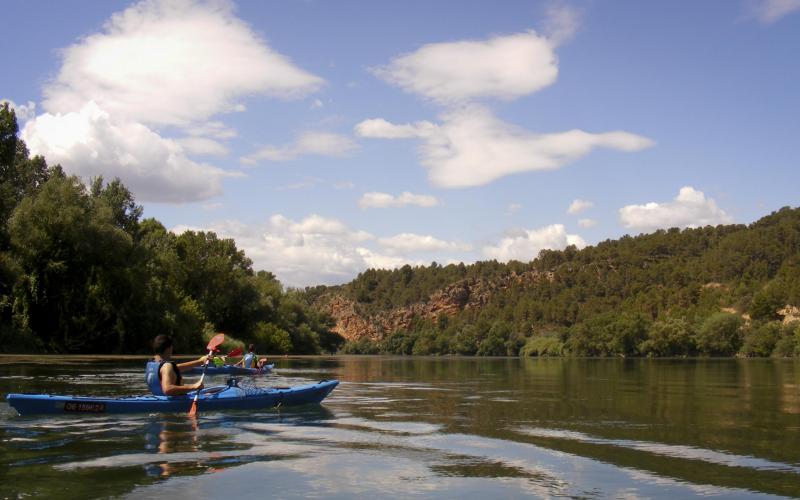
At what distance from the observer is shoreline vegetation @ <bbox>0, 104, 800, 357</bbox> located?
51.4 m

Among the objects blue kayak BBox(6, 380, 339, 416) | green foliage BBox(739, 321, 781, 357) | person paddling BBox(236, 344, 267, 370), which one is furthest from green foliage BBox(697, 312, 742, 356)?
blue kayak BBox(6, 380, 339, 416)

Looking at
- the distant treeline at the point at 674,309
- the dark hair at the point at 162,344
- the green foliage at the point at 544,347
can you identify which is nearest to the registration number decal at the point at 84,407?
the dark hair at the point at 162,344

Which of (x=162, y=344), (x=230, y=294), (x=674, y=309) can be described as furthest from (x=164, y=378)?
(x=674, y=309)

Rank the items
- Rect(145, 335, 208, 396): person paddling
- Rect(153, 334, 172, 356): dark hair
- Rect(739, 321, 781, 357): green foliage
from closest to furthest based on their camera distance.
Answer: Rect(153, 334, 172, 356): dark hair < Rect(145, 335, 208, 396): person paddling < Rect(739, 321, 781, 357): green foliage

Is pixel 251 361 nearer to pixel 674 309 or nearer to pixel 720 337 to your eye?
pixel 720 337

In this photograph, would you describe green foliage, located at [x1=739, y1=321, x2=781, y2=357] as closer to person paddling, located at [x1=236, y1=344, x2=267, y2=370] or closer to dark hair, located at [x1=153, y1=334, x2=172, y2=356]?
person paddling, located at [x1=236, y1=344, x2=267, y2=370]

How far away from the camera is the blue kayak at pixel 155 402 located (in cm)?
1602

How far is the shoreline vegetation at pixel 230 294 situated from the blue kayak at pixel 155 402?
35.7 metres

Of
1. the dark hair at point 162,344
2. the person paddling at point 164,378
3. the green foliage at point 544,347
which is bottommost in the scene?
the green foliage at point 544,347

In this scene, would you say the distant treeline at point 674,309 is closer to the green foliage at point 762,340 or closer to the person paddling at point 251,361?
the green foliage at point 762,340

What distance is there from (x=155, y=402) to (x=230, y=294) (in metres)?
72.6

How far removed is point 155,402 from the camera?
16.5 metres

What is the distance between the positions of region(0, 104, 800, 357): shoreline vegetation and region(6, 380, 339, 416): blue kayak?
3574 centimetres

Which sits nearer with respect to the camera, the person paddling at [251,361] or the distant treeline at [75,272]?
the person paddling at [251,361]
